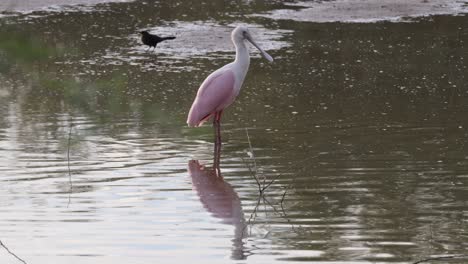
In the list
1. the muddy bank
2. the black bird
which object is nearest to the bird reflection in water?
the black bird

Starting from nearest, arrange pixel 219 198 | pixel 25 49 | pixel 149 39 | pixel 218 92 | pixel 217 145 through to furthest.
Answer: pixel 25 49 < pixel 219 198 < pixel 217 145 < pixel 218 92 < pixel 149 39

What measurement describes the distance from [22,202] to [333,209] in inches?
76.9

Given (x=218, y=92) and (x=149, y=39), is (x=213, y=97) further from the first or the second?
(x=149, y=39)

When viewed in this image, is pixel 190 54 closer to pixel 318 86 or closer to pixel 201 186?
pixel 318 86

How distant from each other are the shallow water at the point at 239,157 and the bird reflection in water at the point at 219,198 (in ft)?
0.06

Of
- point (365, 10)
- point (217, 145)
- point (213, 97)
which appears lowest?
point (365, 10)

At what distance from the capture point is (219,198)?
750cm

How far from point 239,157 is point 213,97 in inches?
45.5

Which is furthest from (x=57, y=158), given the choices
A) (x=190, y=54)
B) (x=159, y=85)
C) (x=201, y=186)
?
(x=190, y=54)

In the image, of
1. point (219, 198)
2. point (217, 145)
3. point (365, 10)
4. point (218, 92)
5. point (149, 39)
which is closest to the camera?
point (219, 198)

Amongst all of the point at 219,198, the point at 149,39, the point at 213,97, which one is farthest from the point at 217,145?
the point at 149,39

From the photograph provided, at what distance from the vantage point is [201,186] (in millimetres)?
8000

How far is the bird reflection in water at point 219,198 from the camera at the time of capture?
6.17 meters

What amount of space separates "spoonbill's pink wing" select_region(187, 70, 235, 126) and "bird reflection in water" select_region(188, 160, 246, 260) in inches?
42.5
